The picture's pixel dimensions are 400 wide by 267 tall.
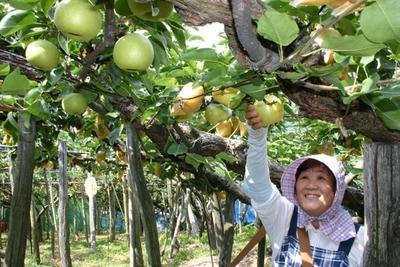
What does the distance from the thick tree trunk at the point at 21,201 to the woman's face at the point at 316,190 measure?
1306mm

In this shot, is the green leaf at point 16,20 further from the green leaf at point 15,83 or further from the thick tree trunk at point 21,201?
the thick tree trunk at point 21,201

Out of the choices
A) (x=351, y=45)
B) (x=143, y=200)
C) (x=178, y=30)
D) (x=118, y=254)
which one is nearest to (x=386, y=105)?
(x=351, y=45)

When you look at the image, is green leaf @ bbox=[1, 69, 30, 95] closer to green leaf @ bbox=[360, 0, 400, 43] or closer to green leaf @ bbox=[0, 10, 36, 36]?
green leaf @ bbox=[0, 10, 36, 36]

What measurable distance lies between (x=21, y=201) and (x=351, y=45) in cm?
191

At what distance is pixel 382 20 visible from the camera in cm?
55

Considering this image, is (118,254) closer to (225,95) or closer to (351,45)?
(225,95)

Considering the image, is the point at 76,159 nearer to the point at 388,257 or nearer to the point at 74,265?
the point at 74,265

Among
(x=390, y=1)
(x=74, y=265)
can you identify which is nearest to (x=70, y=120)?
(x=390, y=1)

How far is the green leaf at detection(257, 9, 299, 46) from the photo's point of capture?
0.73 m

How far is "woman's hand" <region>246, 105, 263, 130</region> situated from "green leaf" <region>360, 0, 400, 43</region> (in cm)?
92

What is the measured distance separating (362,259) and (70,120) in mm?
2374

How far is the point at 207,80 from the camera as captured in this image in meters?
1.22

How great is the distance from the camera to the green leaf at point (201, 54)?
1.08 meters

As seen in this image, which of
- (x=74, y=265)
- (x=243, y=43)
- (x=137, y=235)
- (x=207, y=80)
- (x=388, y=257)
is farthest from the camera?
(x=74, y=265)
